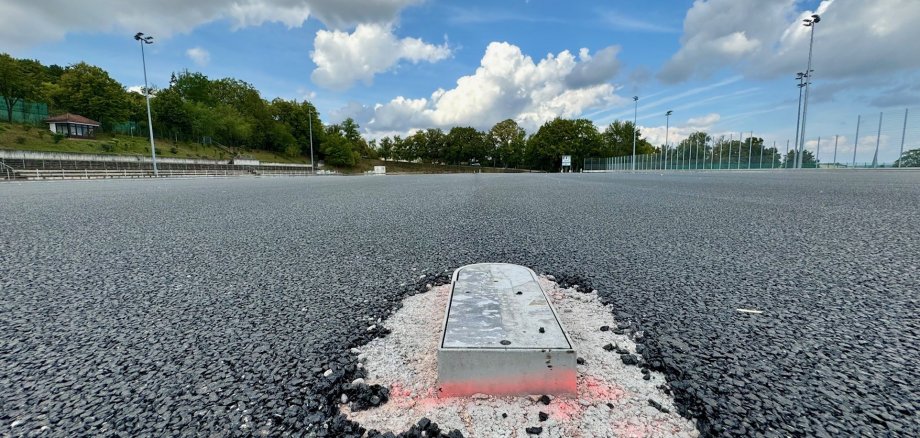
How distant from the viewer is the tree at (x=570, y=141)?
6681 centimetres

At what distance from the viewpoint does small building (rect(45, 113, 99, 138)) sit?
46.4m

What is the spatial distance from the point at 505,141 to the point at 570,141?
22.1 metres

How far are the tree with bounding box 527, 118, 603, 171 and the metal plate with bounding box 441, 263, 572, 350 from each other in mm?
67905

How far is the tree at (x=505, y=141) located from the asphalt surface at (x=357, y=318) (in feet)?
273

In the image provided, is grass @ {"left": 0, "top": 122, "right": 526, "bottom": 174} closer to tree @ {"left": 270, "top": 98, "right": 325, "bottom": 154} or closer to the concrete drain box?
tree @ {"left": 270, "top": 98, "right": 325, "bottom": 154}

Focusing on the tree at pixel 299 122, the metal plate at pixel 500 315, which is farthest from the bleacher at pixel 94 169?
the metal plate at pixel 500 315

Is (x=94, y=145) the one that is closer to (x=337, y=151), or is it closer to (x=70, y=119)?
(x=70, y=119)

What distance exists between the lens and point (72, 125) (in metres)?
47.0

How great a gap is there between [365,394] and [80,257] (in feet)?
8.13

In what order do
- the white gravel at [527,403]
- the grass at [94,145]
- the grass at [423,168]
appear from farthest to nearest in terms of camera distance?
the grass at [423,168], the grass at [94,145], the white gravel at [527,403]

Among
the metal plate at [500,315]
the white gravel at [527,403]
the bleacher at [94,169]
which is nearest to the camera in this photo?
the white gravel at [527,403]

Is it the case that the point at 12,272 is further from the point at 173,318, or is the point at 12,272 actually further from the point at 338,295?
the point at 338,295

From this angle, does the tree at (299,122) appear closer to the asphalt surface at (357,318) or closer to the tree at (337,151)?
the tree at (337,151)

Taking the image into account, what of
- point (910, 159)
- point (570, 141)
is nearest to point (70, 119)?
point (570, 141)
